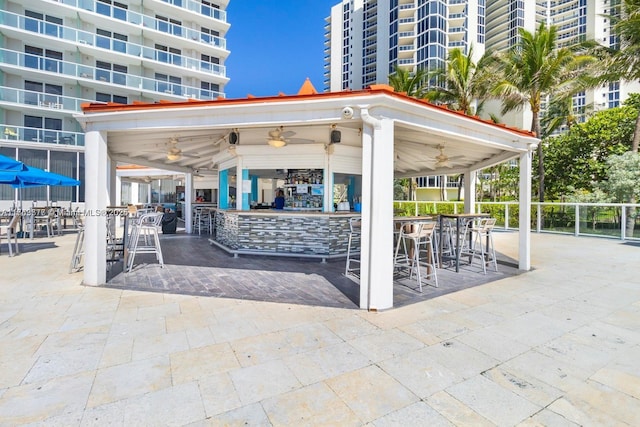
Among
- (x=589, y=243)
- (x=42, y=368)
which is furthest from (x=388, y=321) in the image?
(x=589, y=243)

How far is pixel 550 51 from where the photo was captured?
14.4 metres

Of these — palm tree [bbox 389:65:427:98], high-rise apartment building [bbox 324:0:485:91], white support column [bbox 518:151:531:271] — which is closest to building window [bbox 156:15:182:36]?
palm tree [bbox 389:65:427:98]

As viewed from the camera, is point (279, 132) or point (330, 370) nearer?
point (330, 370)

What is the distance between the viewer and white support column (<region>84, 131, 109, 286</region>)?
4.82 metres

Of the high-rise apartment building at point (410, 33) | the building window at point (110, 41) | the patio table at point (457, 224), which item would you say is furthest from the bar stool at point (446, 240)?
the high-rise apartment building at point (410, 33)

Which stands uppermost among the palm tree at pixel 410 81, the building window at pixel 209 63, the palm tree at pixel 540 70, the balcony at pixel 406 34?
the balcony at pixel 406 34

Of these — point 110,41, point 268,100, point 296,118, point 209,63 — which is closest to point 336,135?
point 296,118

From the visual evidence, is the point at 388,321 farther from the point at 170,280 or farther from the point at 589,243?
the point at 589,243

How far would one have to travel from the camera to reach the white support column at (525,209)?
242 inches

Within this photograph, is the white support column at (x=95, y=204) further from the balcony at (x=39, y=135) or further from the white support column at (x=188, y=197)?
the balcony at (x=39, y=135)

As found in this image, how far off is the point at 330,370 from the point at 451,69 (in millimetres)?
19399

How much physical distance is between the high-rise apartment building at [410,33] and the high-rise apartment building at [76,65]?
24.4 meters

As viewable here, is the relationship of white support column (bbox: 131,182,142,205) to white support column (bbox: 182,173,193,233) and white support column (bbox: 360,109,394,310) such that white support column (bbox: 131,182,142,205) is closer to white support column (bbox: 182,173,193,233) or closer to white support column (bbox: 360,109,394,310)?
white support column (bbox: 182,173,193,233)

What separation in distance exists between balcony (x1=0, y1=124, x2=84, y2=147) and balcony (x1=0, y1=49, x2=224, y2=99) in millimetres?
3870
